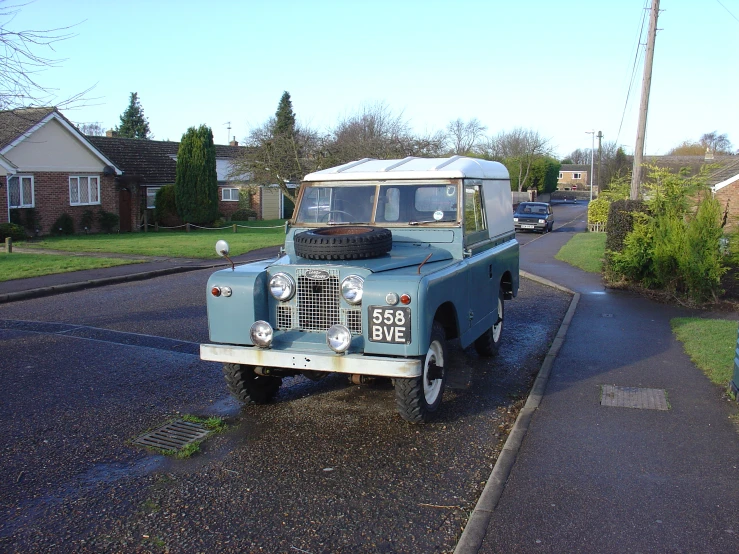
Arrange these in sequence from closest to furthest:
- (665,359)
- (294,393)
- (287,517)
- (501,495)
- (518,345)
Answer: (287,517) → (501,495) → (294,393) → (665,359) → (518,345)

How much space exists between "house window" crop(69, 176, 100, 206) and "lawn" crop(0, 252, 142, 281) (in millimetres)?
8941

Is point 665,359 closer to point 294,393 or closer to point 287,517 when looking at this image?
point 294,393

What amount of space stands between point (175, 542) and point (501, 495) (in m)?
2.03

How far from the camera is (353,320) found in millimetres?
5562

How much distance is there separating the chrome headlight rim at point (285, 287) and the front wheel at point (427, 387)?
112 cm

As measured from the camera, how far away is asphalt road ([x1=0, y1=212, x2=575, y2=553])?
4004 millimetres

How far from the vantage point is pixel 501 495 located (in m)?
4.47

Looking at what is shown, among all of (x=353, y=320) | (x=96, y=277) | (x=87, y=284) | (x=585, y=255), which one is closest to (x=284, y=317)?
(x=353, y=320)

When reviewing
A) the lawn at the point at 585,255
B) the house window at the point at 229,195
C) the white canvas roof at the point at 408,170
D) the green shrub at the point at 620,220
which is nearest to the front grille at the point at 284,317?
the white canvas roof at the point at 408,170

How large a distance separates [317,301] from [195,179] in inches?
1083

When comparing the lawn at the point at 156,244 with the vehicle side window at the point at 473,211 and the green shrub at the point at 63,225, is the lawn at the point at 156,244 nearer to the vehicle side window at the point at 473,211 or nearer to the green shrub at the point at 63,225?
the green shrub at the point at 63,225

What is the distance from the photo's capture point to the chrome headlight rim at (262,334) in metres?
5.54

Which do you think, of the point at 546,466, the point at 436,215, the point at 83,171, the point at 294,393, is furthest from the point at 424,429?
the point at 83,171

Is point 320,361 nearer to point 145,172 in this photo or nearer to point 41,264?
point 41,264
